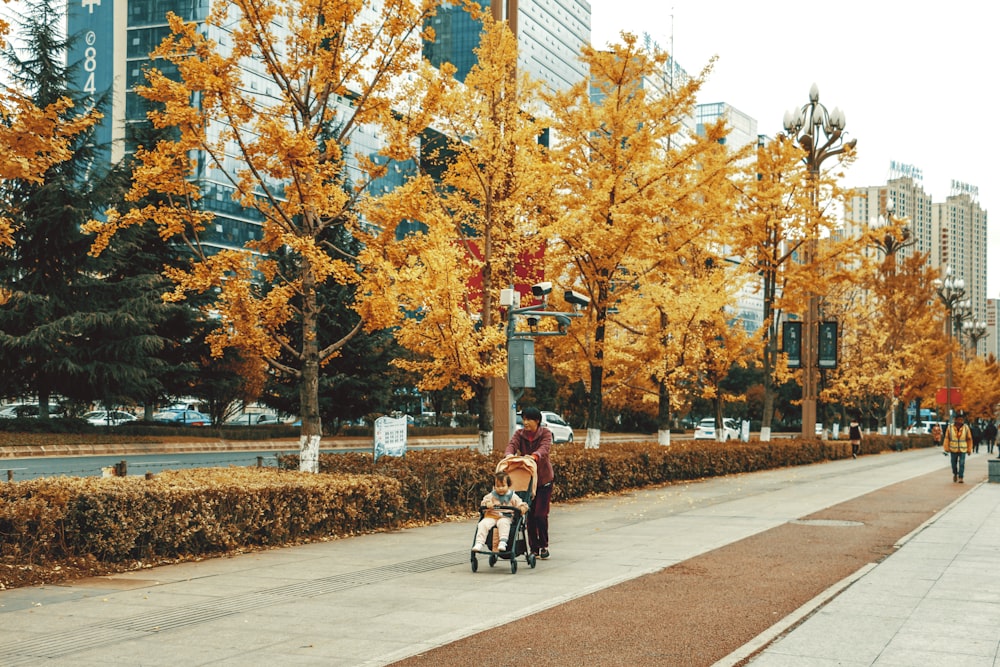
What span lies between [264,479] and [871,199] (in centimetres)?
7904

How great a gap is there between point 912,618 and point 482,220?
43.2 feet

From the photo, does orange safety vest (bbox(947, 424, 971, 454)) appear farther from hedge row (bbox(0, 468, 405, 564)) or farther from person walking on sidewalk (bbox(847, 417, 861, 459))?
hedge row (bbox(0, 468, 405, 564))

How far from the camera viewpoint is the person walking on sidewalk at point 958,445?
25969 mm

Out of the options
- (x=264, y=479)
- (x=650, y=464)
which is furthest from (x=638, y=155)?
(x=264, y=479)

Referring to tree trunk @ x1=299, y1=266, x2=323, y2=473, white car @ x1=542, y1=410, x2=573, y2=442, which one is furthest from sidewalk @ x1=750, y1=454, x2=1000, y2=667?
white car @ x1=542, y1=410, x2=573, y2=442

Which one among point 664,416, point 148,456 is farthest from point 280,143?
point 148,456

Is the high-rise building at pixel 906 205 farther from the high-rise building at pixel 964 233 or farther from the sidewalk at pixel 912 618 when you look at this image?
the sidewalk at pixel 912 618

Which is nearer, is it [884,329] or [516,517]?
[516,517]

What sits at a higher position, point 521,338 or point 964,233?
point 964,233

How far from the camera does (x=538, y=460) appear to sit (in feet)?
Result: 37.2

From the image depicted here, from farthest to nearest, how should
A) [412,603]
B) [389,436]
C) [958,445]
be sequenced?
[958,445] < [389,436] < [412,603]

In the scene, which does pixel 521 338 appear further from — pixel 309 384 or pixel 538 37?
pixel 538 37

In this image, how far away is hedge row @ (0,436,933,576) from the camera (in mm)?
10055

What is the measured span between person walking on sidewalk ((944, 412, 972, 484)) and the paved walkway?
12.2m
